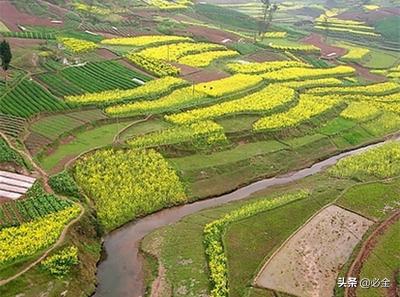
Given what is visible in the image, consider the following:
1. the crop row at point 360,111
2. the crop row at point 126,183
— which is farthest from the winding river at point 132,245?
the crop row at point 360,111

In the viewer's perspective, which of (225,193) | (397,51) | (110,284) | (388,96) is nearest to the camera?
(110,284)

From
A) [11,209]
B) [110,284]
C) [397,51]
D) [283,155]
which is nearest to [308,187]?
[283,155]

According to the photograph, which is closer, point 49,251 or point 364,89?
point 49,251

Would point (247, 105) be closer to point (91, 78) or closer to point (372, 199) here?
point (91, 78)

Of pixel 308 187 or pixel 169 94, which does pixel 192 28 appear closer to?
pixel 169 94

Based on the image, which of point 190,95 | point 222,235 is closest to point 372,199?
point 222,235

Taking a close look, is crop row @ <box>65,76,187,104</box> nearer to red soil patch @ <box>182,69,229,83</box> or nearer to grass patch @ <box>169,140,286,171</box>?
red soil patch @ <box>182,69,229,83</box>

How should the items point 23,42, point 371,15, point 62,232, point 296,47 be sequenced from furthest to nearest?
point 371,15
point 296,47
point 23,42
point 62,232

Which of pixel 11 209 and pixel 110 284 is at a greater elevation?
pixel 11 209
